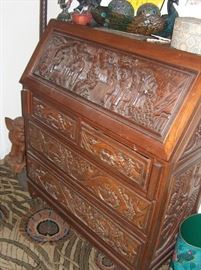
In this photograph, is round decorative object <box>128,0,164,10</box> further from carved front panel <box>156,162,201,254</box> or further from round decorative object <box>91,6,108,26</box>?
carved front panel <box>156,162,201,254</box>

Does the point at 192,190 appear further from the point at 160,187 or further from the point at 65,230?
the point at 65,230

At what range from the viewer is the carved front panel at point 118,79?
1.10 metres

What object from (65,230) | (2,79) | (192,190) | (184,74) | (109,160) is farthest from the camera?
(2,79)

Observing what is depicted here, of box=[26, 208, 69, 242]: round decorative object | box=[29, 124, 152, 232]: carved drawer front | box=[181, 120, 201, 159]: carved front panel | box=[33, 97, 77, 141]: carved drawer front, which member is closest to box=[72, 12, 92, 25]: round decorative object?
box=[33, 97, 77, 141]: carved drawer front

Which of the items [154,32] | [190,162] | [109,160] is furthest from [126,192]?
[154,32]

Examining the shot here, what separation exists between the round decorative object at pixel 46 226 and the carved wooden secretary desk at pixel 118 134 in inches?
7.3

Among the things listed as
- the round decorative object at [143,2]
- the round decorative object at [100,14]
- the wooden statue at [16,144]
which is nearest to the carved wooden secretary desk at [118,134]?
the round decorative object at [100,14]

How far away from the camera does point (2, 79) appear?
2227 mm

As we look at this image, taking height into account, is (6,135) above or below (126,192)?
below

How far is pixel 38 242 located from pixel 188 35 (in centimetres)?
139

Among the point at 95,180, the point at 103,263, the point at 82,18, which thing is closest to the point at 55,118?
the point at 95,180

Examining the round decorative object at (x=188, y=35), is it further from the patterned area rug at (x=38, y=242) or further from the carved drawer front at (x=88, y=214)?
the patterned area rug at (x=38, y=242)

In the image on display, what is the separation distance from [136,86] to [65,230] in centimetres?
110

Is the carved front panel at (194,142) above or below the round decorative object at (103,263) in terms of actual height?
above
